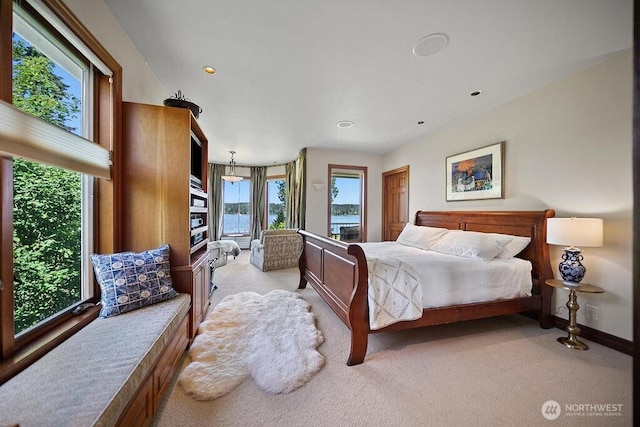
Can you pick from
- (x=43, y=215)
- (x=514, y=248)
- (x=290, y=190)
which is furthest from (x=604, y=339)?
(x=290, y=190)

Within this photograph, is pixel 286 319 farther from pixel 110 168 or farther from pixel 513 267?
pixel 513 267

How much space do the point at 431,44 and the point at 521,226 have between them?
2.23 metres

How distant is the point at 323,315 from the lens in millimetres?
2666

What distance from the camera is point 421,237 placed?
344cm

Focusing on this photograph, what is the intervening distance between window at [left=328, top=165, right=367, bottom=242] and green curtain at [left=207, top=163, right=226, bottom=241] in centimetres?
371

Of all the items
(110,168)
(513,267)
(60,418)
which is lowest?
(60,418)

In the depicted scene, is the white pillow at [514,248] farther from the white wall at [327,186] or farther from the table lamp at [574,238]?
the white wall at [327,186]

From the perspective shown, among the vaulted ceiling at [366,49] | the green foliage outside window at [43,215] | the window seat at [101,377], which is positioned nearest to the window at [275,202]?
the vaulted ceiling at [366,49]

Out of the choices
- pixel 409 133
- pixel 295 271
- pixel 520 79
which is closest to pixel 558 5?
pixel 520 79

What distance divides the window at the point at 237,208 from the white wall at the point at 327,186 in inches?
123

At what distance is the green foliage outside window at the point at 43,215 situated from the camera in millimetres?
1210

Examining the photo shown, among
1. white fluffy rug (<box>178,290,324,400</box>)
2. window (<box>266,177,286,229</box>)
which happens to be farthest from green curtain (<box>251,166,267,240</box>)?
white fluffy rug (<box>178,290,324,400</box>)

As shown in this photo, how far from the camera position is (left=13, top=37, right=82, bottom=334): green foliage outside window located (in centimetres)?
121

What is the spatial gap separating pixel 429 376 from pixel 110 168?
2.89m
